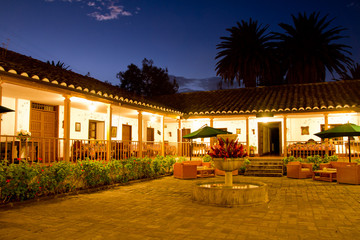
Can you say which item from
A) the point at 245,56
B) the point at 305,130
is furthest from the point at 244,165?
the point at 245,56

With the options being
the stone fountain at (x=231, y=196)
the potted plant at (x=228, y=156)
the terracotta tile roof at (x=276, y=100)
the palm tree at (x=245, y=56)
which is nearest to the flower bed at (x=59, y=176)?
the stone fountain at (x=231, y=196)

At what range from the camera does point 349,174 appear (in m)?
10.2

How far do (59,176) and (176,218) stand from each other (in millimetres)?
3758

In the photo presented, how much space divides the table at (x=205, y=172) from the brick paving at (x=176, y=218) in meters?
4.54

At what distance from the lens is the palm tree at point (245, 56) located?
28719 millimetres

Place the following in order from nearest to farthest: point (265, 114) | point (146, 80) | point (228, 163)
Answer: point (228, 163)
point (265, 114)
point (146, 80)

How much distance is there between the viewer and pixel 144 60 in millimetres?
43094

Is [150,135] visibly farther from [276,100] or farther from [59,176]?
[59,176]

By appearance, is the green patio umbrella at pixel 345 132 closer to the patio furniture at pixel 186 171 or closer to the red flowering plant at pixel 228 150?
the patio furniture at pixel 186 171

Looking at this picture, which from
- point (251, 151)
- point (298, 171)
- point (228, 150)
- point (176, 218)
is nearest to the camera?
point (176, 218)

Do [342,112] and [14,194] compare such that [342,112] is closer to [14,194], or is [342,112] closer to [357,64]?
[14,194]

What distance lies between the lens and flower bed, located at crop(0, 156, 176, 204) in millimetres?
6742

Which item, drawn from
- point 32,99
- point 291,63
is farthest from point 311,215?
point 291,63

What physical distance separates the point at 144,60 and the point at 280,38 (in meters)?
19.8
